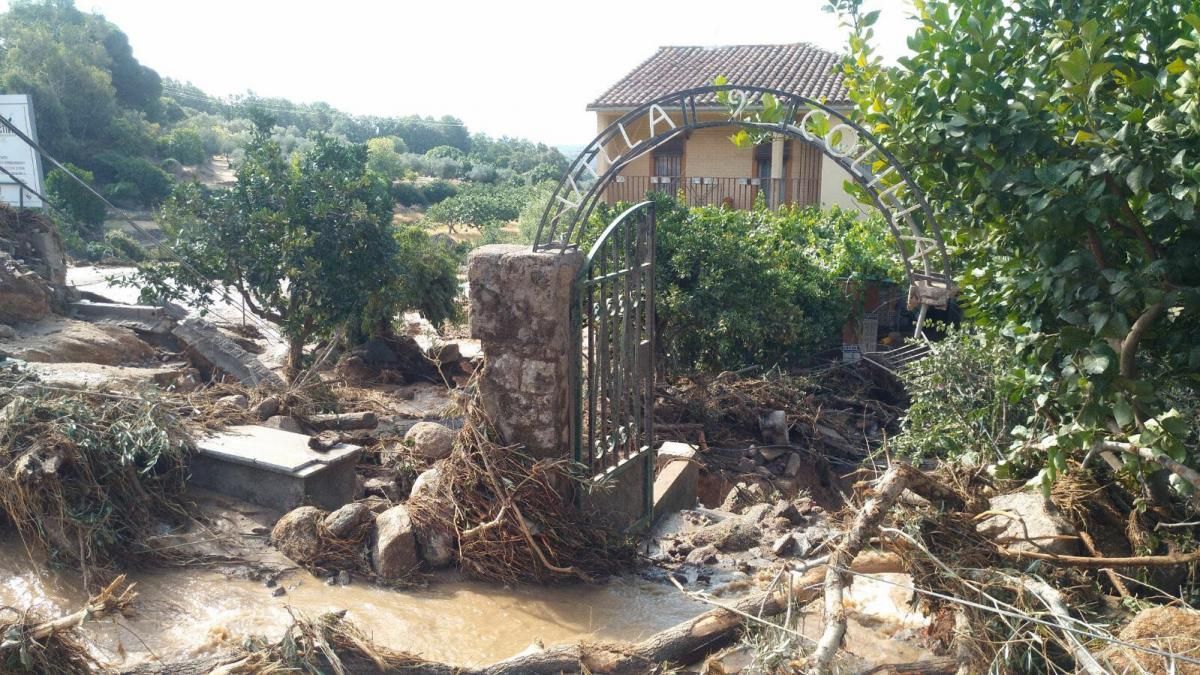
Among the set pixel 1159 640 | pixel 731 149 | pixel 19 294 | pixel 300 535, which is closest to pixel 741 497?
pixel 300 535

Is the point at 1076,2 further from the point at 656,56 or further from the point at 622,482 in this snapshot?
the point at 656,56

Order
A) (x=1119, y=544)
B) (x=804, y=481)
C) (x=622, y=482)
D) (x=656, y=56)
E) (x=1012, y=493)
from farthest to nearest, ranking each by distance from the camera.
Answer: (x=656, y=56) → (x=804, y=481) → (x=622, y=482) → (x=1012, y=493) → (x=1119, y=544)

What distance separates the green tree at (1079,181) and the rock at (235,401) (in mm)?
5421

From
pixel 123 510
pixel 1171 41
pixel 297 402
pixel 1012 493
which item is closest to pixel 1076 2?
pixel 1171 41

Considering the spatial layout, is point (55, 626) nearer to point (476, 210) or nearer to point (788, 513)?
point (788, 513)

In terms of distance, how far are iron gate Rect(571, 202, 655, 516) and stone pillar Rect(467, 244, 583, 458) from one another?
107mm

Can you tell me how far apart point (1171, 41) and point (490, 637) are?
441 cm

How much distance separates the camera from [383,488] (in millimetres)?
6547

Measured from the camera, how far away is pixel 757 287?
36.8 feet

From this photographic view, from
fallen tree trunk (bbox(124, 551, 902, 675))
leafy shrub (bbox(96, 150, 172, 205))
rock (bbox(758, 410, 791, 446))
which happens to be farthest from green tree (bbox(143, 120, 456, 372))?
leafy shrub (bbox(96, 150, 172, 205))

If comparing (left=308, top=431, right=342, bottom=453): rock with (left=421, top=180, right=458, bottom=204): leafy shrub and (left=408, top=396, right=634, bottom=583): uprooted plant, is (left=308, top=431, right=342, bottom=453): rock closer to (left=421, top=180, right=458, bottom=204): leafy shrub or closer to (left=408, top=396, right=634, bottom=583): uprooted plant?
(left=408, top=396, right=634, bottom=583): uprooted plant

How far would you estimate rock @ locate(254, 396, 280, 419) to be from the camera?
7488 millimetres

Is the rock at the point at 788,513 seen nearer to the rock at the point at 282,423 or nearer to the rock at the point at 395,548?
the rock at the point at 395,548

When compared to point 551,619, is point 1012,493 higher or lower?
higher
